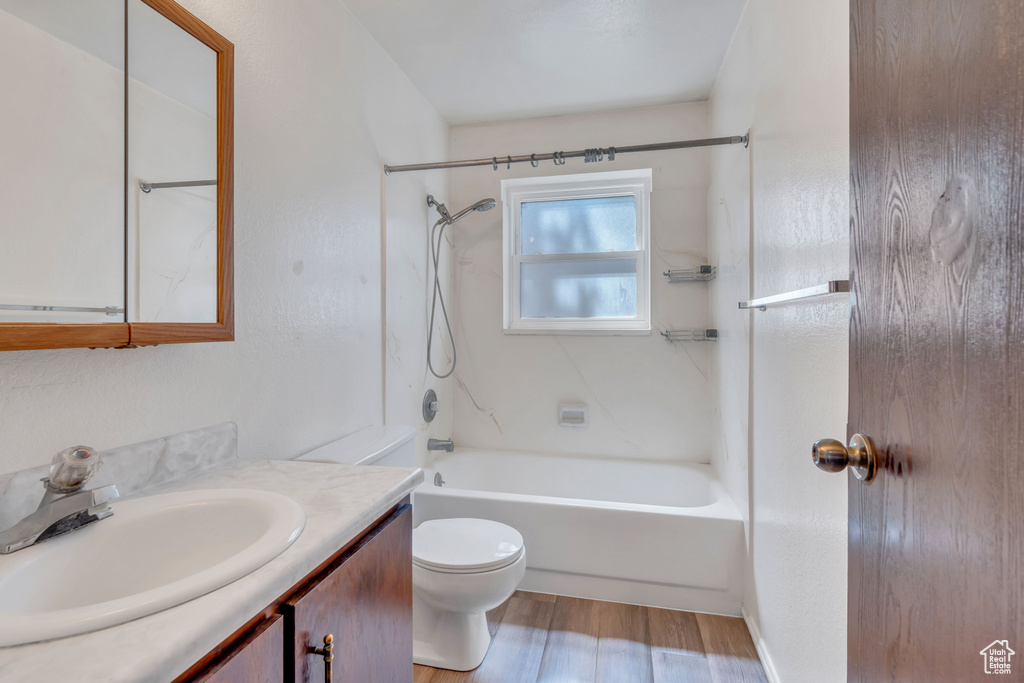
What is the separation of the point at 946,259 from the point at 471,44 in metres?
2.01

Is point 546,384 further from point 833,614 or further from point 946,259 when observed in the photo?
point 946,259

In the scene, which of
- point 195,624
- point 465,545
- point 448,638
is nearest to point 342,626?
point 195,624

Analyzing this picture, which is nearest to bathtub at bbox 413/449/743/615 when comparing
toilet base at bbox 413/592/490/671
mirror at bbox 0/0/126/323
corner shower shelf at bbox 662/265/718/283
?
toilet base at bbox 413/592/490/671

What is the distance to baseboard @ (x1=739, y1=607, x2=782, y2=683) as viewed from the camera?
1.45 m

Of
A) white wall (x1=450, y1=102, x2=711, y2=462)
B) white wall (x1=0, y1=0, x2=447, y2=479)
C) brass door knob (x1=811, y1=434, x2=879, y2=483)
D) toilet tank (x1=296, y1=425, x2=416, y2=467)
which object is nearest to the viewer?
brass door knob (x1=811, y1=434, x2=879, y2=483)

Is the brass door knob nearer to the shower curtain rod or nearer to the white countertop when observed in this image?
the white countertop

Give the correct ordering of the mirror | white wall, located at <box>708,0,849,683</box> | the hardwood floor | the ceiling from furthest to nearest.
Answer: the ceiling < the hardwood floor < white wall, located at <box>708,0,849,683</box> < the mirror

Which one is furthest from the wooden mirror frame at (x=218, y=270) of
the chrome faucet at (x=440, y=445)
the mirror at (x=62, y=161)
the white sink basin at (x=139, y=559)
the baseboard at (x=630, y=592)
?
the baseboard at (x=630, y=592)

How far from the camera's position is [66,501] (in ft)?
2.24

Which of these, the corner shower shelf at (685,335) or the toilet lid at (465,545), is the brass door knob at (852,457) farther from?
the corner shower shelf at (685,335)

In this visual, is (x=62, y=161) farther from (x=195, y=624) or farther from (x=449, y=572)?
(x=449, y=572)

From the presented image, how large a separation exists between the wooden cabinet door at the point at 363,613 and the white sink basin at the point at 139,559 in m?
0.11

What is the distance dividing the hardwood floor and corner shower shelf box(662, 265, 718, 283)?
1558 mm

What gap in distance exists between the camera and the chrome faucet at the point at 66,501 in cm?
66
